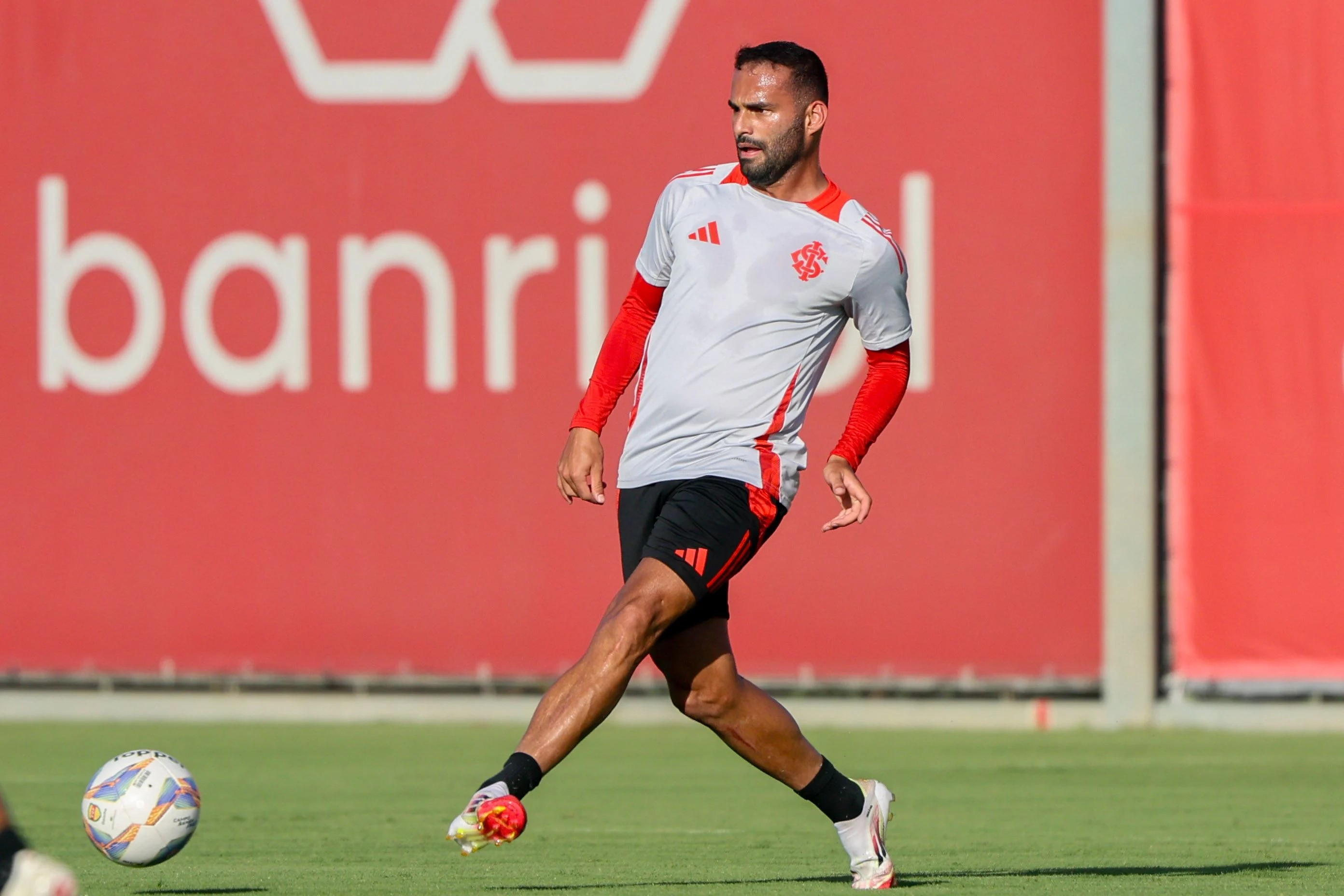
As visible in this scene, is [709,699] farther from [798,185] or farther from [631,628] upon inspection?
[798,185]

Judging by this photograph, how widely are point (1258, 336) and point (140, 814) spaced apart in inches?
302

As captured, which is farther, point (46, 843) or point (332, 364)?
point (332, 364)

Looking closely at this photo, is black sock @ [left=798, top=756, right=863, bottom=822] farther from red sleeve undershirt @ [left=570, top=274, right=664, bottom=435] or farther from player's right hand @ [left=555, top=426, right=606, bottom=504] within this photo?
red sleeve undershirt @ [left=570, top=274, right=664, bottom=435]

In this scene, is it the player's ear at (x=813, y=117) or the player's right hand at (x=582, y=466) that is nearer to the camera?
the player's right hand at (x=582, y=466)

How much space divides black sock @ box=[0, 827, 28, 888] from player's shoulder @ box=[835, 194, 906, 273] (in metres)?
2.77

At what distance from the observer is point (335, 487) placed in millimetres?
12297

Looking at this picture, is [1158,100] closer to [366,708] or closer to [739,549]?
[366,708]

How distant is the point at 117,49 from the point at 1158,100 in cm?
578

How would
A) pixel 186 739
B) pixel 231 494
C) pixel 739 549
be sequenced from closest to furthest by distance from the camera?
pixel 739 549, pixel 186 739, pixel 231 494

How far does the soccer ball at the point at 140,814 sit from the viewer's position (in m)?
5.56

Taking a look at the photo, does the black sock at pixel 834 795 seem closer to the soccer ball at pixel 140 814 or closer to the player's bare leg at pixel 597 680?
the player's bare leg at pixel 597 680

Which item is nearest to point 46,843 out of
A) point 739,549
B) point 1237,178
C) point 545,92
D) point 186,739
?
point 739,549

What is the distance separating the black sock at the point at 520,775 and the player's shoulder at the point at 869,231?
5.41 feet

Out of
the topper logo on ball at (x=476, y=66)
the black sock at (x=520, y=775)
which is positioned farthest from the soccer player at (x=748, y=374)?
the topper logo on ball at (x=476, y=66)
